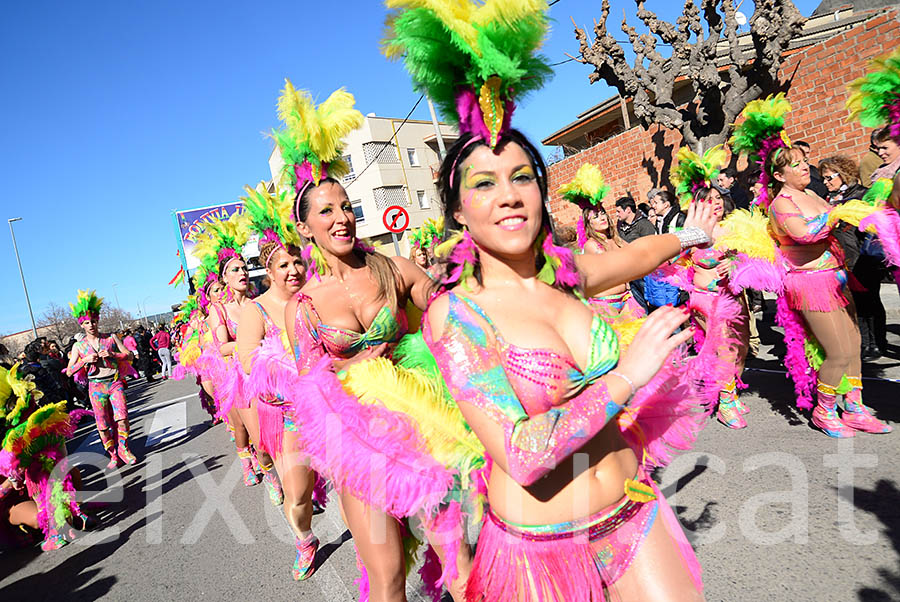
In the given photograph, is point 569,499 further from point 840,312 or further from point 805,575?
point 840,312

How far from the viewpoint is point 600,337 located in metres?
1.62

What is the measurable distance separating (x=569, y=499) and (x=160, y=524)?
469 cm

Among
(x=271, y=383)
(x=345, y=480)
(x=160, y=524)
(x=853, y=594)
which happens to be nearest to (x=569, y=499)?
(x=345, y=480)

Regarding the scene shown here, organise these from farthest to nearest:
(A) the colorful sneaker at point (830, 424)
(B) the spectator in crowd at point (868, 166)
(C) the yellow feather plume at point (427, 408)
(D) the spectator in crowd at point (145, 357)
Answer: (D) the spectator in crowd at point (145, 357), (B) the spectator in crowd at point (868, 166), (A) the colorful sneaker at point (830, 424), (C) the yellow feather plume at point (427, 408)

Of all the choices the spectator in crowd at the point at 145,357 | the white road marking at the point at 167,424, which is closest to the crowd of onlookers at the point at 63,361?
the spectator in crowd at the point at 145,357

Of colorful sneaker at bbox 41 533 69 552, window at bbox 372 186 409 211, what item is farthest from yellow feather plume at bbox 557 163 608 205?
window at bbox 372 186 409 211

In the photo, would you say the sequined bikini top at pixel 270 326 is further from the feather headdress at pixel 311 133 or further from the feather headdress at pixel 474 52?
the feather headdress at pixel 474 52

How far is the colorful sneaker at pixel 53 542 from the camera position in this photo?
15.4ft

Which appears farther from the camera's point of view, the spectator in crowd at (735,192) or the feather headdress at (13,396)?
the spectator in crowd at (735,192)

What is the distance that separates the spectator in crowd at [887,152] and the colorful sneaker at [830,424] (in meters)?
1.68

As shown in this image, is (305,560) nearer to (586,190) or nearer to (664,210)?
(586,190)

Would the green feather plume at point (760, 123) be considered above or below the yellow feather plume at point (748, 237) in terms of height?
above

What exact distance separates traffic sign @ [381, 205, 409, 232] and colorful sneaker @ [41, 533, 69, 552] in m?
7.49

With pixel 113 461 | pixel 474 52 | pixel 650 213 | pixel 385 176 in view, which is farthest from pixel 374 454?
pixel 385 176
